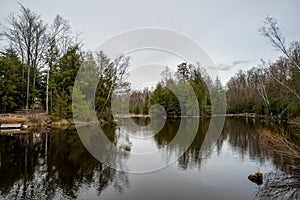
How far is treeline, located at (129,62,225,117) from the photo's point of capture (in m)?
39.0

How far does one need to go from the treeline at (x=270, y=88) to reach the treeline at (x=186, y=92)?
5955 mm

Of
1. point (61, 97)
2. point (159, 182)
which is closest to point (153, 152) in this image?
point (159, 182)

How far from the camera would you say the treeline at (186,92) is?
39031 millimetres

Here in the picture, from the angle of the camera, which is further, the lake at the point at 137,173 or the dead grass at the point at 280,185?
the dead grass at the point at 280,185

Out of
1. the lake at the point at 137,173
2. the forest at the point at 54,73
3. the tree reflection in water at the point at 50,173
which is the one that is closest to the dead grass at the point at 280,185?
the lake at the point at 137,173

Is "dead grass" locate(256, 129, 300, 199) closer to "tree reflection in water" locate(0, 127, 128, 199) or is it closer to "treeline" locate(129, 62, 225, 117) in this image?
"tree reflection in water" locate(0, 127, 128, 199)

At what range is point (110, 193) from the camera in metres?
5.94

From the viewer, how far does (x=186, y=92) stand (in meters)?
38.3

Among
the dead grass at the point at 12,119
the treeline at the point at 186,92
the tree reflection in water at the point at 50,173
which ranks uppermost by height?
the treeline at the point at 186,92

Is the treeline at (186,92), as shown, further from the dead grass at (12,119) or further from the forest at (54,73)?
the dead grass at (12,119)

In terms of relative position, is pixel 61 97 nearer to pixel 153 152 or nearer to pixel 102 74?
pixel 102 74

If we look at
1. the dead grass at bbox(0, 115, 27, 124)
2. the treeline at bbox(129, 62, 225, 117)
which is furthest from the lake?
the treeline at bbox(129, 62, 225, 117)

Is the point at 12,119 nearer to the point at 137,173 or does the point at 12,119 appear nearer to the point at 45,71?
the point at 45,71

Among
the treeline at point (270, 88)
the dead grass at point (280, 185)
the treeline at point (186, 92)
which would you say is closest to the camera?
the dead grass at point (280, 185)
